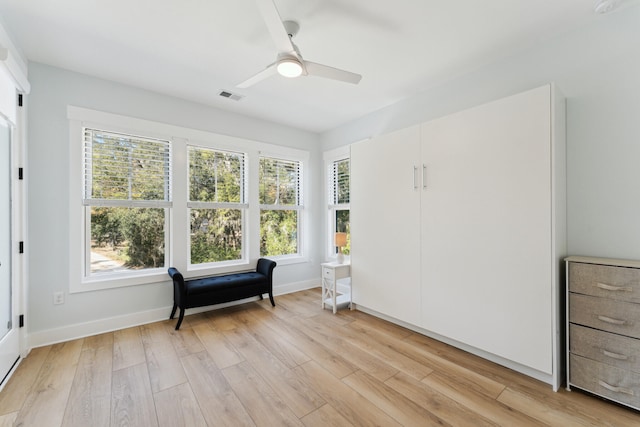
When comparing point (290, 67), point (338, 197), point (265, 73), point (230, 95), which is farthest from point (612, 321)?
point (230, 95)

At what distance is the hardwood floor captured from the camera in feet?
5.38

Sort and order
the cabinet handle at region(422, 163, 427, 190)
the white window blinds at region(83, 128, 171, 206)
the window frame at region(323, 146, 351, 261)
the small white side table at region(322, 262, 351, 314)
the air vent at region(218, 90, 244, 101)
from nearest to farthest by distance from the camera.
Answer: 1. the cabinet handle at region(422, 163, 427, 190)
2. the white window blinds at region(83, 128, 171, 206)
3. the air vent at region(218, 90, 244, 101)
4. the small white side table at region(322, 262, 351, 314)
5. the window frame at region(323, 146, 351, 261)

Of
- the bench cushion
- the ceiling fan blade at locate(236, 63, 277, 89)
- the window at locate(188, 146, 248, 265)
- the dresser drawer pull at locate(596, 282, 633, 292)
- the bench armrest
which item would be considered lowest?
the bench cushion

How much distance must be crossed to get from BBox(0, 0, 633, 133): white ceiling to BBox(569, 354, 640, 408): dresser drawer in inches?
96.8

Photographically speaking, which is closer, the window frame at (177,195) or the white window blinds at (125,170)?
the window frame at (177,195)

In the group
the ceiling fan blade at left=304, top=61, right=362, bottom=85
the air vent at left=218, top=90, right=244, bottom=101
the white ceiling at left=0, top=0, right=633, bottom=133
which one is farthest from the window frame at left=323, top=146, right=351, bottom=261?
the ceiling fan blade at left=304, top=61, right=362, bottom=85

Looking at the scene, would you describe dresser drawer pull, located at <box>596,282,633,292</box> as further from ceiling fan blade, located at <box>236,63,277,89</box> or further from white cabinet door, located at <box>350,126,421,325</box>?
ceiling fan blade, located at <box>236,63,277,89</box>

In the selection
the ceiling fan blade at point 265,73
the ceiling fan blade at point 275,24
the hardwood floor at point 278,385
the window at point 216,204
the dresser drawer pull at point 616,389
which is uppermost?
the ceiling fan blade at point 275,24

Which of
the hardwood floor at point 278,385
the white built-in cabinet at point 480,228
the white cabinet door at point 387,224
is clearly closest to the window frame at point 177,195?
the hardwood floor at point 278,385

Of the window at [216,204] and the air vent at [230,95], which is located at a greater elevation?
the air vent at [230,95]

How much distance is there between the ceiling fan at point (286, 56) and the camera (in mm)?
1573

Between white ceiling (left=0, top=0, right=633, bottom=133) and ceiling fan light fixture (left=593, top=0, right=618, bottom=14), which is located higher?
white ceiling (left=0, top=0, right=633, bottom=133)

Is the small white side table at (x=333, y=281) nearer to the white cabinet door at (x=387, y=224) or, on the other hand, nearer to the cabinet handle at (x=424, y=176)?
the white cabinet door at (x=387, y=224)

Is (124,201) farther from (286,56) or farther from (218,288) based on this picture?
(286,56)
